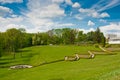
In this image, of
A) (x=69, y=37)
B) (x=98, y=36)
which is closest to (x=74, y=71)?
(x=98, y=36)

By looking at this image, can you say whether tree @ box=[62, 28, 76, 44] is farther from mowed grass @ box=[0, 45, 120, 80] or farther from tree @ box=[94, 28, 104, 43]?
mowed grass @ box=[0, 45, 120, 80]

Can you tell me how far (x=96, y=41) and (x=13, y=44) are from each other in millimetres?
68904

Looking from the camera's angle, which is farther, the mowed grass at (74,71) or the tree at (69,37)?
the tree at (69,37)

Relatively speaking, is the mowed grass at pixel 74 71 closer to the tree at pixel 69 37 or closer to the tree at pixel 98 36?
the tree at pixel 98 36

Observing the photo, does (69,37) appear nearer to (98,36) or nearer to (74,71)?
(98,36)

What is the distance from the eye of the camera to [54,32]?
192 metres

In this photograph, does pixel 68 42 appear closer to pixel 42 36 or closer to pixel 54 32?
pixel 42 36

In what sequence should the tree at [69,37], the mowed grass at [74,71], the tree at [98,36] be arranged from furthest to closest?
the tree at [69,37] < the tree at [98,36] < the mowed grass at [74,71]

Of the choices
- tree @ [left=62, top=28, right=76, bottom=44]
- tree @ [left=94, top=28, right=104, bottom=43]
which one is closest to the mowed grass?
tree @ [left=94, top=28, right=104, bottom=43]

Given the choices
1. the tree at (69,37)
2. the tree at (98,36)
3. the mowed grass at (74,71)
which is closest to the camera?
the mowed grass at (74,71)

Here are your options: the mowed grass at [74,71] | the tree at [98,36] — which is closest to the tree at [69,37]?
the tree at [98,36]

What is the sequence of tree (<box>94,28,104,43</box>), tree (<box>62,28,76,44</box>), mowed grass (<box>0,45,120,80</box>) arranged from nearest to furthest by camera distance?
mowed grass (<box>0,45,120,80</box>)
tree (<box>94,28,104,43</box>)
tree (<box>62,28,76,44</box>)

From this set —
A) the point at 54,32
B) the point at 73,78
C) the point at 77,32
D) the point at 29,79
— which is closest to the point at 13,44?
the point at 29,79

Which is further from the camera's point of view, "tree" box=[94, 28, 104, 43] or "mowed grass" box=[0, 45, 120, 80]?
"tree" box=[94, 28, 104, 43]
